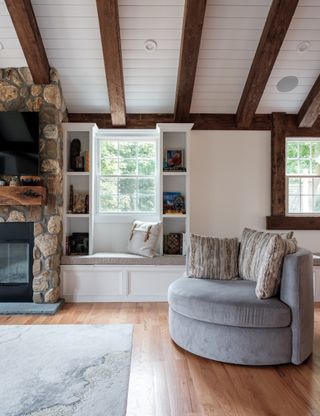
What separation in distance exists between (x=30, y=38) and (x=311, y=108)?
358cm

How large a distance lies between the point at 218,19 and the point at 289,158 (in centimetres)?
223

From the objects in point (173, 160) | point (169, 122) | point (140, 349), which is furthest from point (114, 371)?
point (169, 122)

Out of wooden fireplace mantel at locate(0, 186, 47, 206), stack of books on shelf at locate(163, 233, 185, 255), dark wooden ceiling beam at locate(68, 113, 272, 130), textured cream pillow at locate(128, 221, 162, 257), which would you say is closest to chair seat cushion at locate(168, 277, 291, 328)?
textured cream pillow at locate(128, 221, 162, 257)

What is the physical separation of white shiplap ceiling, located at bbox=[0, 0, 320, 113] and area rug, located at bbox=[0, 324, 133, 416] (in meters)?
2.99

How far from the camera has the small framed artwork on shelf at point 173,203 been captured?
4344 millimetres

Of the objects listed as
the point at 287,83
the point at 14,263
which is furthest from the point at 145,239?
the point at 287,83

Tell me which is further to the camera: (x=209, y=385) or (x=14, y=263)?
(x=14, y=263)

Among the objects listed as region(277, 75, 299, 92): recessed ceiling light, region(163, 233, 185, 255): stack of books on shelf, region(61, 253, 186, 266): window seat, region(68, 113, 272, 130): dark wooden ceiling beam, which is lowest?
region(61, 253, 186, 266): window seat

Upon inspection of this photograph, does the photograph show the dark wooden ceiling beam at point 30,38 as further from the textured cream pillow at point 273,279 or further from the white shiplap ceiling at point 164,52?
the textured cream pillow at point 273,279

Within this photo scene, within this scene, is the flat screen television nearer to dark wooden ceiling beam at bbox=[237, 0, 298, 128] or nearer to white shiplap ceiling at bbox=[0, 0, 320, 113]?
white shiplap ceiling at bbox=[0, 0, 320, 113]

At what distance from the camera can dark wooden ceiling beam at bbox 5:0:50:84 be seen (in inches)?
121

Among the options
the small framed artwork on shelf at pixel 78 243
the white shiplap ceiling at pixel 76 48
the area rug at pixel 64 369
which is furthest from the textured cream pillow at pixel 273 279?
the white shiplap ceiling at pixel 76 48

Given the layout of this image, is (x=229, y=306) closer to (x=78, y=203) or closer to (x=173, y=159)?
(x=173, y=159)

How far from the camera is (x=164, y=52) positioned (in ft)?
12.2
